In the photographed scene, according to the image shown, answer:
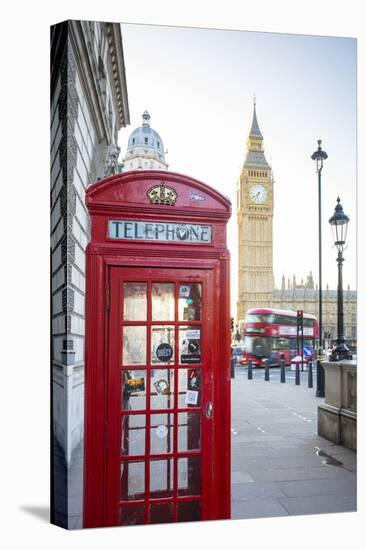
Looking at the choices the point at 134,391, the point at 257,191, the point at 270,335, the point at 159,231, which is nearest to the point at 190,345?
the point at 134,391

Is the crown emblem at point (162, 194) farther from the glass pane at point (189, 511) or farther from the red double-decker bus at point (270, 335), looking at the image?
the red double-decker bus at point (270, 335)

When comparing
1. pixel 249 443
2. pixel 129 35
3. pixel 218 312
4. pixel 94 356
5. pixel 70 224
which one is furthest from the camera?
pixel 249 443

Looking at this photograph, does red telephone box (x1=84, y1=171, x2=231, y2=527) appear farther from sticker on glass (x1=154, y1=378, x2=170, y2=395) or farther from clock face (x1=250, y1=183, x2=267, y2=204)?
clock face (x1=250, y1=183, x2=267, y2=204)

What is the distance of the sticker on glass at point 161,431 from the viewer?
2822 millimetres

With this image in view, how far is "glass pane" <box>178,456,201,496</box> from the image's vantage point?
2.85 m

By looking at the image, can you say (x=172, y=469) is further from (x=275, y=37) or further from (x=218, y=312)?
(x=275, y=37)

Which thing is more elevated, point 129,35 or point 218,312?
point 129,35

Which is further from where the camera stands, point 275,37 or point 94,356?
point 275,37

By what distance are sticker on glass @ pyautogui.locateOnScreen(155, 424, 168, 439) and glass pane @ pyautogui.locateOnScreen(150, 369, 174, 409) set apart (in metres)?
0.14

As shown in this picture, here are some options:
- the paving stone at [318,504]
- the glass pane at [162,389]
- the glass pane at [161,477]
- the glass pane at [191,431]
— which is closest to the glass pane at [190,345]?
the glass pane at [162,389]

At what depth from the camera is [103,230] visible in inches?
106

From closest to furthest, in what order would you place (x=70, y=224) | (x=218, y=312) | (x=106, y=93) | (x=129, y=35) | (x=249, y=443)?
1. (x=218, y=312)
2. (x=70, y=224)
3. (x=129, y=35)
4. (x=249, y=443)
5. (x=106, y=93)

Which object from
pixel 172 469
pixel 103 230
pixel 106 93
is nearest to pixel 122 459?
pixel 172 469

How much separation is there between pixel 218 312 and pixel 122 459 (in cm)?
117
